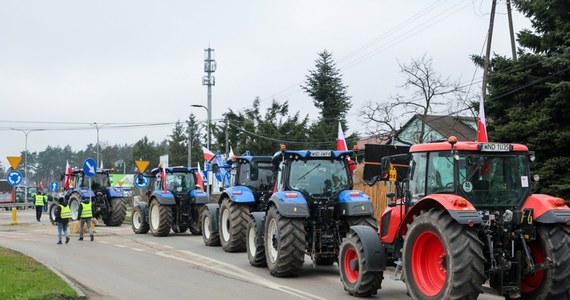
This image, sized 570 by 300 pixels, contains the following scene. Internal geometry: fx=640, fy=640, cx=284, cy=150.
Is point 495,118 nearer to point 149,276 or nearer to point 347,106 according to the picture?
point 149,276

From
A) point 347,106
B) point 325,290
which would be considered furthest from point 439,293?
point 347,106

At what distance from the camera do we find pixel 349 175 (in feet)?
45.4

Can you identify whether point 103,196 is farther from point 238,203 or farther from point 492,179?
point 492,179

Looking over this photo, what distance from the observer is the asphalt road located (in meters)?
10.7

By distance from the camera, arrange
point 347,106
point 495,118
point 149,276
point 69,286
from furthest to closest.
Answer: point 347,106
point 495,118
point 149,276
point 69,286

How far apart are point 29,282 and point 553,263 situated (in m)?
8.26

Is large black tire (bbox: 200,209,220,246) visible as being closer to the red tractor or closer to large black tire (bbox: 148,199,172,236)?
large black tire (bbox: 148,199,172,236)

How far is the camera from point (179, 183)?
2327cm

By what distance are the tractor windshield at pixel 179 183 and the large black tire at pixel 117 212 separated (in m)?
6.04

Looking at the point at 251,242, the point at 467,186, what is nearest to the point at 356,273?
the point at 467,186

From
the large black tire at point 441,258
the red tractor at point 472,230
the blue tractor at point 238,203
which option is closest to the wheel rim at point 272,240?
the blue tractor at point 238,203

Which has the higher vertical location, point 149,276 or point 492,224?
point 492,224

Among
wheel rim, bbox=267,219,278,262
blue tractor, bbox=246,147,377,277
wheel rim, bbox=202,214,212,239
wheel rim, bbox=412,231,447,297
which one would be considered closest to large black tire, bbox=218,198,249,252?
wheel rim, bbox=202,214,212,239

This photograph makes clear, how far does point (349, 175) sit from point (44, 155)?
17111 centimetres
